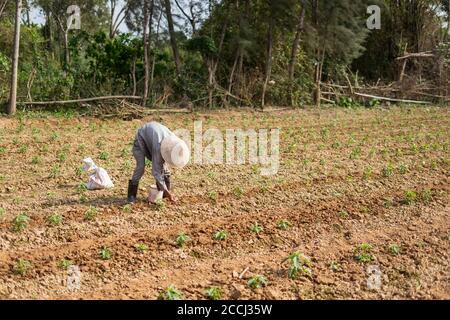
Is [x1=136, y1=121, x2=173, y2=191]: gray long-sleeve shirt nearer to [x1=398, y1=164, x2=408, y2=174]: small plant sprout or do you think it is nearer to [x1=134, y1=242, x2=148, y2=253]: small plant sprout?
[x1=134, y1=242, x2=148, y2=253]: small plant sprout

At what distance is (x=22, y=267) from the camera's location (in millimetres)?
4820

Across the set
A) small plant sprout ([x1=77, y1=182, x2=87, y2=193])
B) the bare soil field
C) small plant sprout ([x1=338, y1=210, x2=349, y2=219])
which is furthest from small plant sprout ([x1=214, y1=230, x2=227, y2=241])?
small plant sprout ([x1=77, y1=182, x2=87, y2=193])

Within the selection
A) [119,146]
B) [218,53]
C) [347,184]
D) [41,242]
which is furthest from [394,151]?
[218,53]

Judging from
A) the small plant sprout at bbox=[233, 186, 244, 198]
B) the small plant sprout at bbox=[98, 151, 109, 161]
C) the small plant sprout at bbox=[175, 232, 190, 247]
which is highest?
the small plant sprout at bbox=[98, 151, 109, 161]

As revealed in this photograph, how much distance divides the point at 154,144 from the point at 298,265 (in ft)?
7.37

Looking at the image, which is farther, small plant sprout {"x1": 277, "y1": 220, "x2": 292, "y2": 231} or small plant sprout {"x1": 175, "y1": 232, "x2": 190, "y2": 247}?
small plant sprout {"x1": 277, "y1": 220, "x2": 292, "y2": 231}

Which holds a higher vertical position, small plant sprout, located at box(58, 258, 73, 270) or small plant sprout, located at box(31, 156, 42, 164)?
small plant sprout, located at box(31, 156, 42, 164)

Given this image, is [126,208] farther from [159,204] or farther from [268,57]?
[268,57]

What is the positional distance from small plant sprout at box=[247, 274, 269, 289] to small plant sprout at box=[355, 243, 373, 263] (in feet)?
3.56

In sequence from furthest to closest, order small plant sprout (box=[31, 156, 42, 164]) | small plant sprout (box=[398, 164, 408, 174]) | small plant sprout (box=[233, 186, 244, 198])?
small plant sprout (box=[31, 156, 42, 164]), small plant sprout (box=[398, 164, 408, 174]), small plant sprout (box=[233, 186, 244, 198])

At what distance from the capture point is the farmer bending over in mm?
5941

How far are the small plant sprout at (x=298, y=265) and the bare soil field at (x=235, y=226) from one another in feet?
0.05

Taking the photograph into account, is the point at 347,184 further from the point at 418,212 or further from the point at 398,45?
the point at 398,45

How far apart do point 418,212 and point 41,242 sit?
176 inches
